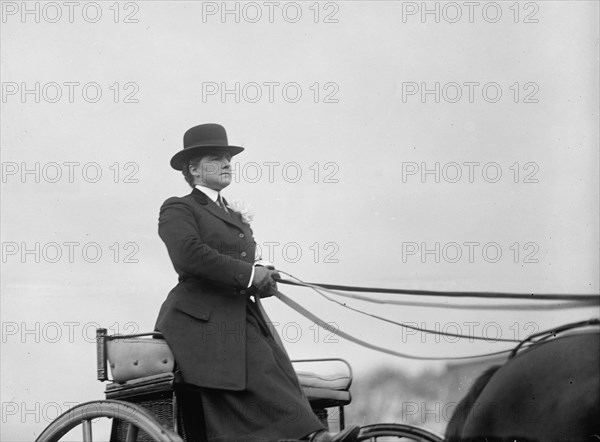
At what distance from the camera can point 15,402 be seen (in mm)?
3340

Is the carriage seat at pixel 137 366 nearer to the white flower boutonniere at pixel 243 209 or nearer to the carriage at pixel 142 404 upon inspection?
the carriage at pixel 142 404

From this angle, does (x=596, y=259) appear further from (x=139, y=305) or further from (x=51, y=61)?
(x=51, y=61)

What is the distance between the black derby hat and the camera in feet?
10.3

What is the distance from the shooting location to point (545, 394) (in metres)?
2.62

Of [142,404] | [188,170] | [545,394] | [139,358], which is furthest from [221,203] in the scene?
[545,394]

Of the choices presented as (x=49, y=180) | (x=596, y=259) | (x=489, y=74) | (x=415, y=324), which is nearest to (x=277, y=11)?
(x=489, y=74)

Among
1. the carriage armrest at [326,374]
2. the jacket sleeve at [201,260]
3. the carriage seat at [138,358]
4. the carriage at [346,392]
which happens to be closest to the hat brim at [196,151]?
the jacket sleeve at [201,260]

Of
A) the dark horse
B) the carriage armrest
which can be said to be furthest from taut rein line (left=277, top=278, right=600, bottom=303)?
the carriage armrest

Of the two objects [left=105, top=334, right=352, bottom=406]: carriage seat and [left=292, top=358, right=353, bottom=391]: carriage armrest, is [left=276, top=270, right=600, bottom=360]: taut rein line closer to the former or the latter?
[left=292, top=358, right=353, bottom=391]: carriage armrest

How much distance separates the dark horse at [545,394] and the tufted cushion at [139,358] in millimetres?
992

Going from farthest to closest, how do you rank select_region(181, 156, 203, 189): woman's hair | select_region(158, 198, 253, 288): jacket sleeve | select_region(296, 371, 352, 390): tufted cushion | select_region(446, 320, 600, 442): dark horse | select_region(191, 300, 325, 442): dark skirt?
select_region(181, 156, 203, 189): woman's hair, select_region(296, 371, 352, 390): tufted cushion, select_region(158, 198, 253, 288): jacket sleeve, select_region(191, 300, 325, 442): dark skirt, select_region(446, 320, 600, 442): dark horse

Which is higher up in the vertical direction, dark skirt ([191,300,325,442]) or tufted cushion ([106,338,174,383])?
tufted cushion ([106,338,174,383])

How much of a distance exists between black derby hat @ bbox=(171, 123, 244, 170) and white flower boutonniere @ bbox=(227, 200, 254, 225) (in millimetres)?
184

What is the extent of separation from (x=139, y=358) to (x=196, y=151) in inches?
30.3
